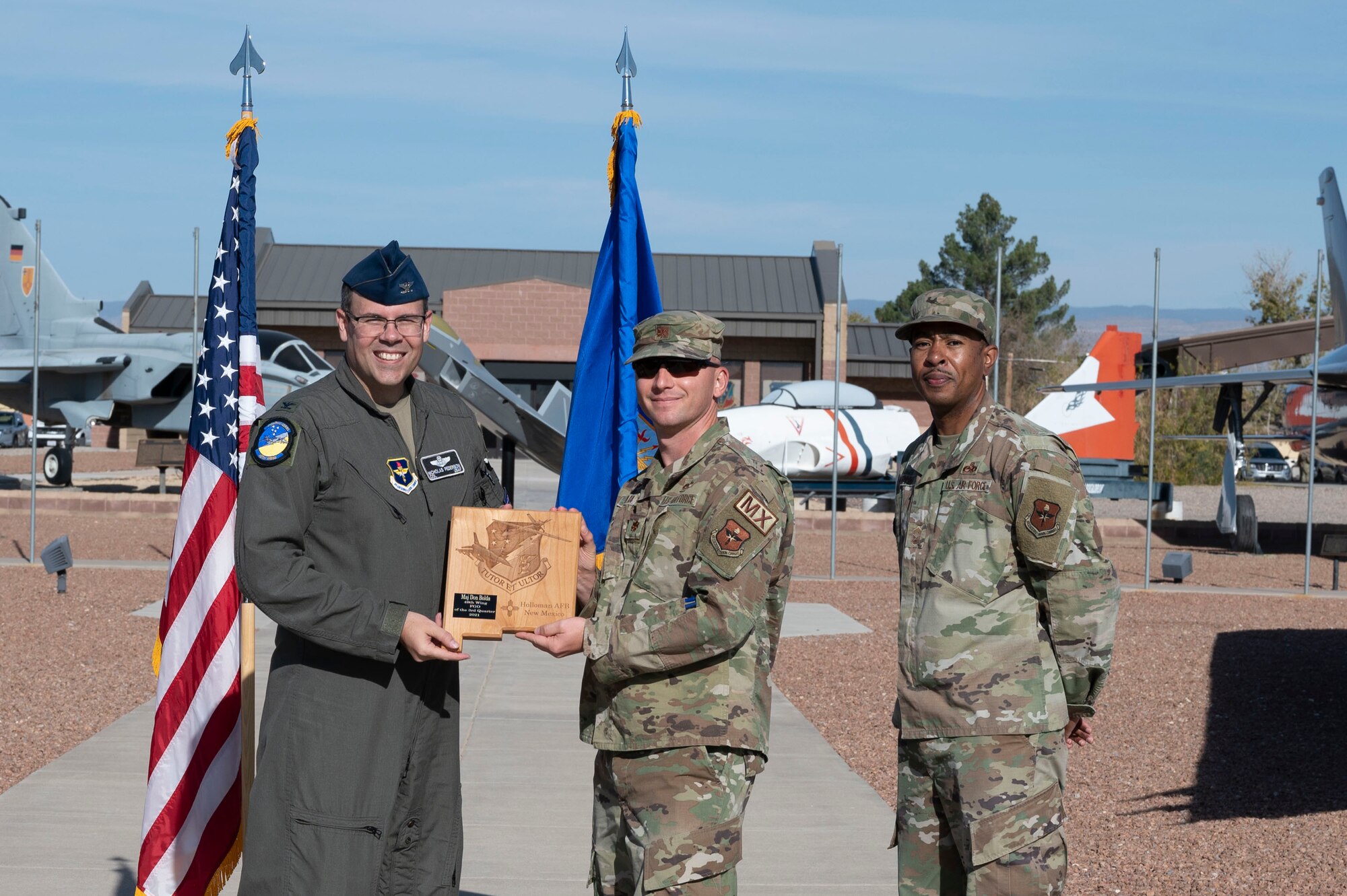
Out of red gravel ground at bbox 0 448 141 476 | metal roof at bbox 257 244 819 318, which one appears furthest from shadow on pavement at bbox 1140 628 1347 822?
metal roof at bbox 257 244 819 318

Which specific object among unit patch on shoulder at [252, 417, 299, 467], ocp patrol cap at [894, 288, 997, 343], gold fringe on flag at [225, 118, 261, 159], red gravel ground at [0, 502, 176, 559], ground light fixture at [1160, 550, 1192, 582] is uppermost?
gold fringe on flag at [225, 118, 261, 159]

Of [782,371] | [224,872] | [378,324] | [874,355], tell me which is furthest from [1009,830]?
[874,355]

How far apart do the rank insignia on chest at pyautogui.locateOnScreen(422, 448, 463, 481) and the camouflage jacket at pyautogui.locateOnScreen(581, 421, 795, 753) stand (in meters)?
0.52

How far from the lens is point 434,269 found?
4600cm

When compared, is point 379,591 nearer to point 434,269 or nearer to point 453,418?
point 453,418


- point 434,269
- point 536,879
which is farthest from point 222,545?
point 434,269

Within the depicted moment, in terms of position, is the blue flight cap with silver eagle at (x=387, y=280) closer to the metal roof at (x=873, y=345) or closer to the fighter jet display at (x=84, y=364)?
the fighter jet display at (x=84, y=364)

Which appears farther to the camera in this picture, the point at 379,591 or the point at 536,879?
the point at 536,879

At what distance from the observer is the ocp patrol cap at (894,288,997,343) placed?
3.55 metres

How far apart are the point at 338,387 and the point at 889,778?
484 centimetres

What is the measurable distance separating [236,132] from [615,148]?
1624mm

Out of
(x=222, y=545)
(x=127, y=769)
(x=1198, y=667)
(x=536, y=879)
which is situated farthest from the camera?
(x=1198, y=667)

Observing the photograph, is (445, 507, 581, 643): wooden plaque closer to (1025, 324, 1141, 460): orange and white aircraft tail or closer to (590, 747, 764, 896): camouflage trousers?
(590, 747, 764, 896): camouflage trousers

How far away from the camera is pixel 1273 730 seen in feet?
27.6
